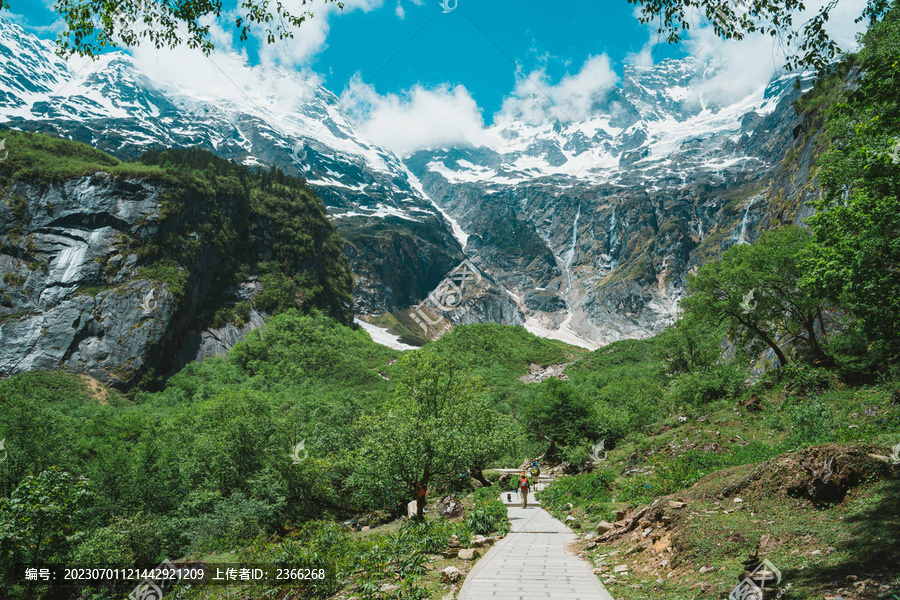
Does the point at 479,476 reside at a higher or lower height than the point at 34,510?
lower

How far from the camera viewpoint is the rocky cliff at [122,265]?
60531 millimetres

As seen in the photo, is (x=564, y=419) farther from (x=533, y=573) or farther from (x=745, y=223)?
(x=745, y=223)

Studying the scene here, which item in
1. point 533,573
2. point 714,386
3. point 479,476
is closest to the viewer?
point 533,573

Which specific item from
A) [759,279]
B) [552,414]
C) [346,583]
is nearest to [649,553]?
[346,583]

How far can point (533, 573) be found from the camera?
26.4ft

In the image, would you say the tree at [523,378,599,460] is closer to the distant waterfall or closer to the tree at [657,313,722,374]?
the tree at [657,313,722,374]

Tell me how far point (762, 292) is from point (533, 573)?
21.6 meters

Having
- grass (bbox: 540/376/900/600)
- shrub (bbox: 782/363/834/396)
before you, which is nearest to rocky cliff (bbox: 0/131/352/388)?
grass (bbox: 540/376/900/600)

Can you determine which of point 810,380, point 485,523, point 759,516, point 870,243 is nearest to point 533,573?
point 759,516

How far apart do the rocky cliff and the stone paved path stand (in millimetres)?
68840

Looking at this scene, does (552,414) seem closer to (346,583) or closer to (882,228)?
(882,228)

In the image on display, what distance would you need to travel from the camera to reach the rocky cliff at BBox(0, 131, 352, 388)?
60531 millimetres

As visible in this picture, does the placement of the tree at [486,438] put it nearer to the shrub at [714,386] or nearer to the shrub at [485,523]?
the shrub at [485,523]

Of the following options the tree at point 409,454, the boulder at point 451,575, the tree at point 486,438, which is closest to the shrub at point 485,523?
the tree at point 409,454
